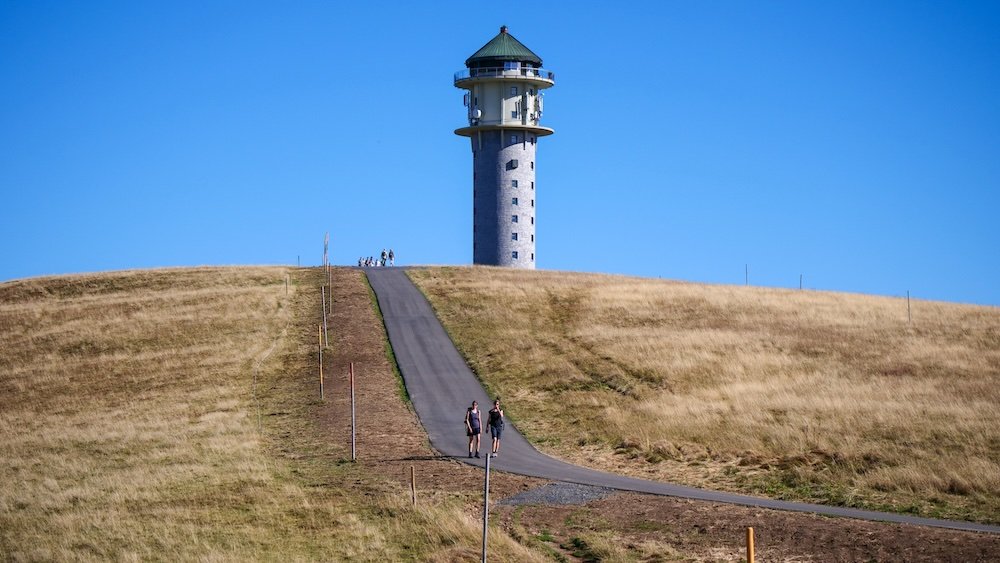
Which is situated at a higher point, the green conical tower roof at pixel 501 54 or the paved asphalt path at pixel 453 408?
the green conical tower roof at pixel 501 54

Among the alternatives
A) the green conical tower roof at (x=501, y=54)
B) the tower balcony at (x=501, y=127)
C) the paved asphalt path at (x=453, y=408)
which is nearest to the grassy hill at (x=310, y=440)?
the paved asphalt path at (x=453, y=408)

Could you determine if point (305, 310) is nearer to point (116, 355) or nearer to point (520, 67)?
point (116, 355)

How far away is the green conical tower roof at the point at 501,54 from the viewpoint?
8531 cm

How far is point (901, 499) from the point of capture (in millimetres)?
26734

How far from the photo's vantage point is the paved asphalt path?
27.0 meters

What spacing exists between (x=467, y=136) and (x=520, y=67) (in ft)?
20.7

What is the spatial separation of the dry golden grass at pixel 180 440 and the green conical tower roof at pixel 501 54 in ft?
77.0

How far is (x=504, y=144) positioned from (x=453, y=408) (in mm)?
43531

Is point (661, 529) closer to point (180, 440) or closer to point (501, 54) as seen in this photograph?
point (180, 440)

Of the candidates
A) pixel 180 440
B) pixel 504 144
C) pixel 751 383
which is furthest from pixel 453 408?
pixel 504 144

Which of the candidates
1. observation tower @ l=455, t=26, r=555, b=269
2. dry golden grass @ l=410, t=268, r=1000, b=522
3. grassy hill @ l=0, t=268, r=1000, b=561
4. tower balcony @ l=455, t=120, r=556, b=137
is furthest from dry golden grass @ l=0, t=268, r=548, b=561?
tower balcony @ l=455, t=120, r=556, b=137

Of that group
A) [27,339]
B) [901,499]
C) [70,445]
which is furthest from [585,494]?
[27,339]

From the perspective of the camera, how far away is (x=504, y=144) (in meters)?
83.4

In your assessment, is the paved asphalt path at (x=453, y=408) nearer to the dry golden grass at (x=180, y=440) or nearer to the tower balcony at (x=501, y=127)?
the dry golden grass at (x=180, y=440)
